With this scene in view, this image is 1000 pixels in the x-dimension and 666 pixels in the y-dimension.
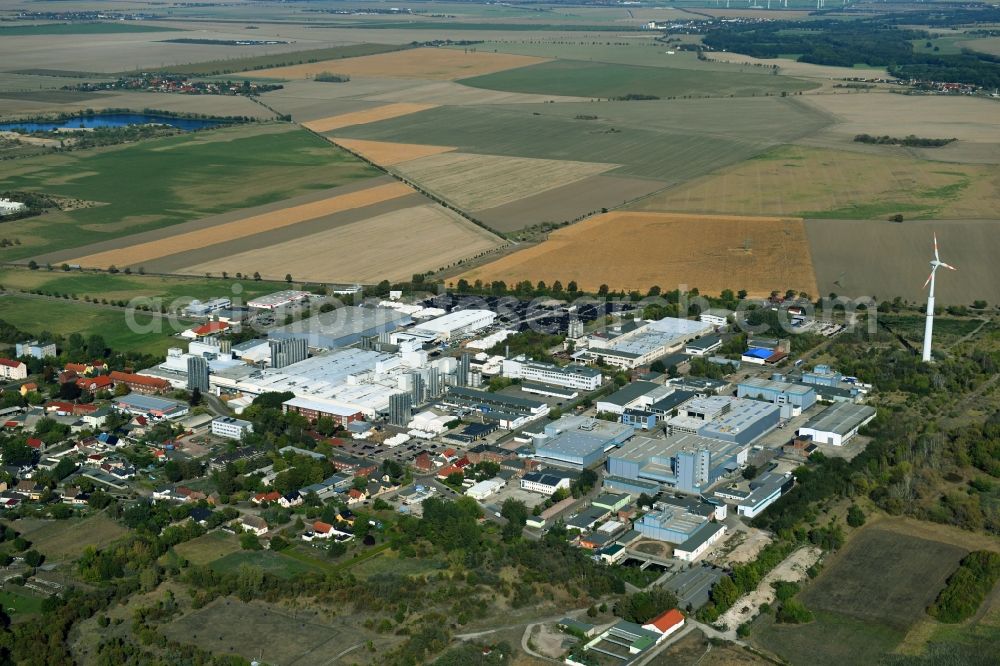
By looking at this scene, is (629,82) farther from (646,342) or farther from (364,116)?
(646,342)

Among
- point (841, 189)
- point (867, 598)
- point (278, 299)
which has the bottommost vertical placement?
point (278, 299)

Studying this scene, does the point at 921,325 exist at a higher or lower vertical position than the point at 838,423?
lower

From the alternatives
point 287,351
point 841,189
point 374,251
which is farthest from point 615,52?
point 287,351

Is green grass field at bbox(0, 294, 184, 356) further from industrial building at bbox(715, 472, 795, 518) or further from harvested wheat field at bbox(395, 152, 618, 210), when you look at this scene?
industrial building at bbox(715, 472, 795, 518)

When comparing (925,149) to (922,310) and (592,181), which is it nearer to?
(592,181)

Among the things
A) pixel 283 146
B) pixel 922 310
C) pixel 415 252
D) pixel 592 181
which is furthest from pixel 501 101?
pixel 922 310

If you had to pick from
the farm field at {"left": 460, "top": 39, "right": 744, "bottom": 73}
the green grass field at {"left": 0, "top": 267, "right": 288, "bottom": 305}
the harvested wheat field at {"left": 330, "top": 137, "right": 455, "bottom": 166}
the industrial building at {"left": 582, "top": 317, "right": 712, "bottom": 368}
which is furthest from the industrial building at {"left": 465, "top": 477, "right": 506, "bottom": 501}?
the farm field at {"left": 460, "top": 39, "right": 744, "bottom": 73}
